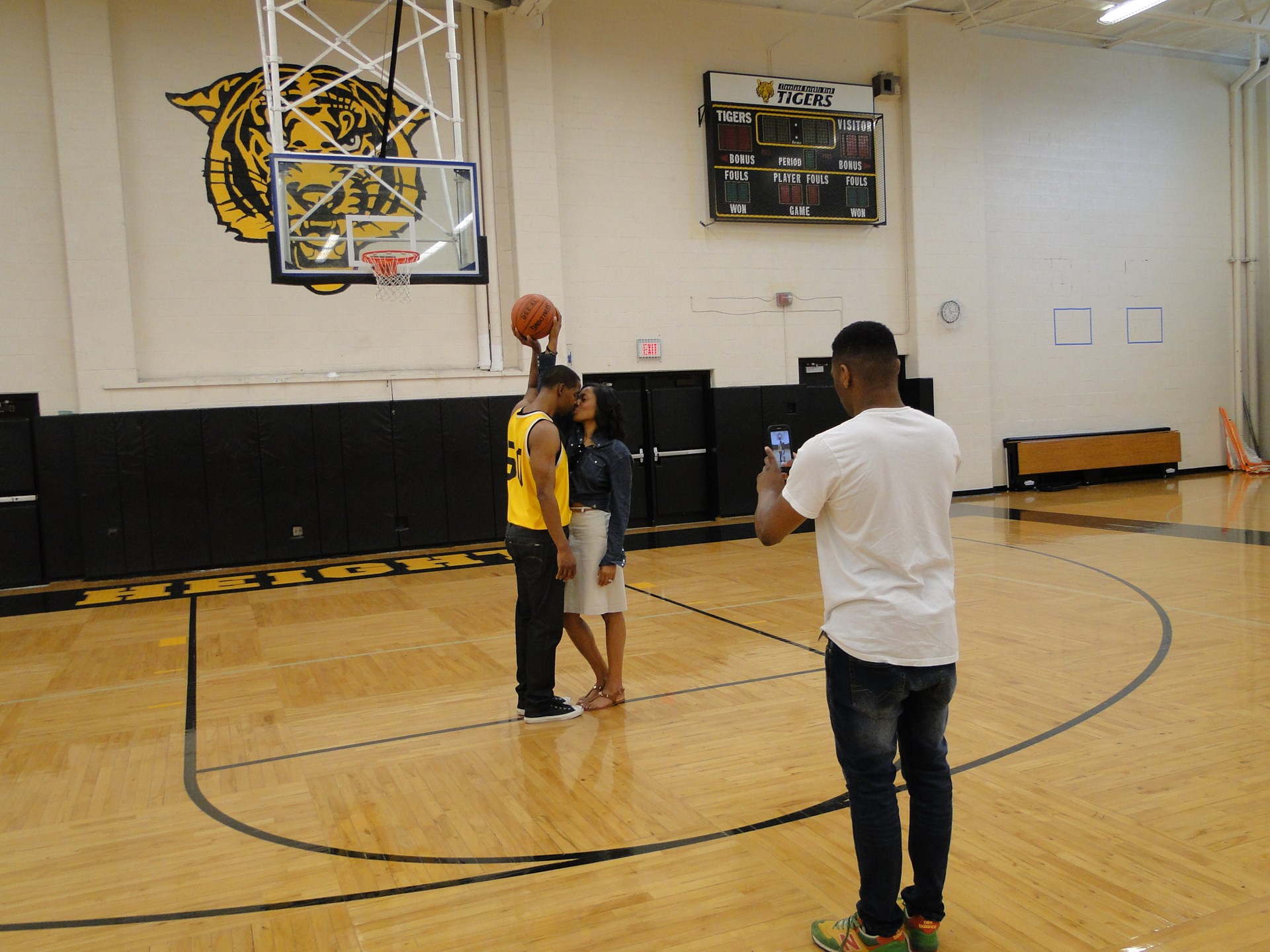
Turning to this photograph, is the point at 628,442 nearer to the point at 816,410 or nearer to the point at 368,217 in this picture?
the point at 816,410

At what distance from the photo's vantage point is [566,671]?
18.2 feet

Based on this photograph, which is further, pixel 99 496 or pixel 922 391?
pixel 922 391

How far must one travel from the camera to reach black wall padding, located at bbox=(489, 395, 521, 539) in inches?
449

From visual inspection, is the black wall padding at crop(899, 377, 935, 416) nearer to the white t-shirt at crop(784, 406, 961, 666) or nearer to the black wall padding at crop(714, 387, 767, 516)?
the black wall padding at crop(714, 387, 767, 516)

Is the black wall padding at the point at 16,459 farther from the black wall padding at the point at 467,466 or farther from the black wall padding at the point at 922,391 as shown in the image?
the black wall padding at the point at 922,391

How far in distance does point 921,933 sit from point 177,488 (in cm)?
961

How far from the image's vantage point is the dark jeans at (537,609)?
4.43m

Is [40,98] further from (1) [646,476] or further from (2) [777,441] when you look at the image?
(2) [777,441]

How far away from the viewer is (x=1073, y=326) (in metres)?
14.9

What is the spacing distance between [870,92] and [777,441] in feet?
16.8

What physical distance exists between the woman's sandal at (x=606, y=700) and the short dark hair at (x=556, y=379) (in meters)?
1.59

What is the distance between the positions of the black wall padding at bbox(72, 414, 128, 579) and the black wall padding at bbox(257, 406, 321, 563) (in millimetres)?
1442

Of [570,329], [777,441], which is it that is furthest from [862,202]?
[570,329]

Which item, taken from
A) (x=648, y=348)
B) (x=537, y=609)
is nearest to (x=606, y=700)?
(x=537, y=609)
